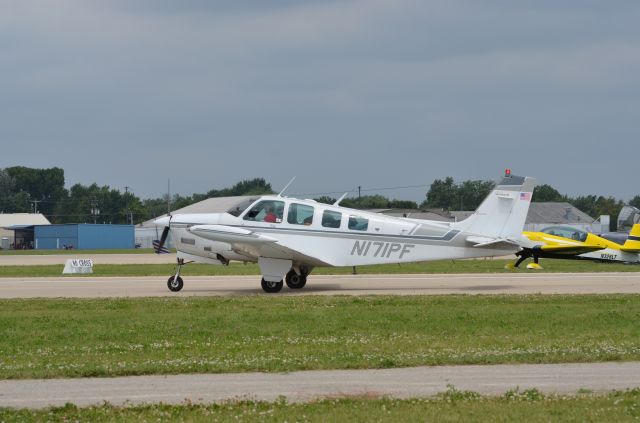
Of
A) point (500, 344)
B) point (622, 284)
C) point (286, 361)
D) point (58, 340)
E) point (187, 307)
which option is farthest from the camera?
point (622, 284)

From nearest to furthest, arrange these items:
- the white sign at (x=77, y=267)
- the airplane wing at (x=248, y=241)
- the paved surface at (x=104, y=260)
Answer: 1. the airplane wing at (x=248, y=241)
2. the white sign at (x=77, y=267)
3. the paved surface at (x=104, y=260)

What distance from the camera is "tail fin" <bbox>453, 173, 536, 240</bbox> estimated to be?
77.7ft

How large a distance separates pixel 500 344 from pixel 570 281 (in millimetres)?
14509

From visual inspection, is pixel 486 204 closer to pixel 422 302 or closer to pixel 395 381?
pixel 422 302

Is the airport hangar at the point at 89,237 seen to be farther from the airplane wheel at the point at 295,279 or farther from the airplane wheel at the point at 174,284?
the airplane wheel at the point at 174,284

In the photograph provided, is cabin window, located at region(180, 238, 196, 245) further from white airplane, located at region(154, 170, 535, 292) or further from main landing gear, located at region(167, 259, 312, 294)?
main landing gear, located at region(167, 259, 312, 294)

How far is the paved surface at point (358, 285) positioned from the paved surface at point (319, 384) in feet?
39.9

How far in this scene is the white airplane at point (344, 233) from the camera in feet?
77.8

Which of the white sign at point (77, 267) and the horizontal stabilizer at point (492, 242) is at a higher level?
the horizontal stabilizer at point (492, 242)

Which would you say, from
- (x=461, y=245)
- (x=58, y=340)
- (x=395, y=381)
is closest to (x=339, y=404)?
(x=395, y=381)

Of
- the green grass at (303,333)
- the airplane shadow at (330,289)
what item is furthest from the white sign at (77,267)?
the green grass at (303,333)

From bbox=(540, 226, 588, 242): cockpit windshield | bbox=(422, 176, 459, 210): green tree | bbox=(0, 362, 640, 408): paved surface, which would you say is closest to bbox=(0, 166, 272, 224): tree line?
bbox=(422, 176, 459, 210): green tree

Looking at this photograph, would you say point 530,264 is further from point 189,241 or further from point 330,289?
point 189,241

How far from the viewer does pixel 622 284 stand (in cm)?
2575
